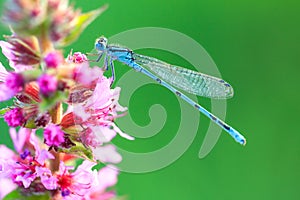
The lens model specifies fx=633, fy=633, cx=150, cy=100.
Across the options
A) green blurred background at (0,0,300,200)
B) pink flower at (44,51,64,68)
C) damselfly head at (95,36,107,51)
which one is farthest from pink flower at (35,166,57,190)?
green blurred background at (0,0,300,200)

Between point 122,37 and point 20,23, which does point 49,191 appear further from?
point 122,37

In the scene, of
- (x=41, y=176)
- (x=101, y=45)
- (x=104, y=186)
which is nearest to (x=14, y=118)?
(x=41, y=176)

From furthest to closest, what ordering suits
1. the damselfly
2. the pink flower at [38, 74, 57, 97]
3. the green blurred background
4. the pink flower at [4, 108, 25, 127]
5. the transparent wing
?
the green blurred background → the transparent wing → the damselfly → the pink flower at [4, 108, 25, 127] → the pink flower at [38, 74, 57, 97]

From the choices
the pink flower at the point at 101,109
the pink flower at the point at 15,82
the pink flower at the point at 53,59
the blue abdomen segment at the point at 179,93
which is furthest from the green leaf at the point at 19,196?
the blue abdomen segment at the point at 179,93

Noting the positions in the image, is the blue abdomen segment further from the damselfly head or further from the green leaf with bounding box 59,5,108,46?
the green leaf with bounding box 59,5,108,46

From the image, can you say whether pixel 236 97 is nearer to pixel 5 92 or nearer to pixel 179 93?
pixel 179 93

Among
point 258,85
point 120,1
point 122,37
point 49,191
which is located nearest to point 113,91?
point 49,191
